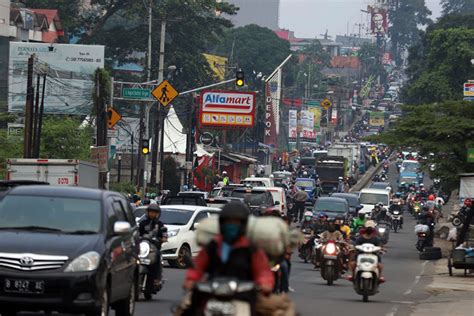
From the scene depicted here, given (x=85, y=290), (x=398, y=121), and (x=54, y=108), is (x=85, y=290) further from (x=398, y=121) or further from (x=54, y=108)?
(x=54, y=108)

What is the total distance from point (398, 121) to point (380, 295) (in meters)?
21.0

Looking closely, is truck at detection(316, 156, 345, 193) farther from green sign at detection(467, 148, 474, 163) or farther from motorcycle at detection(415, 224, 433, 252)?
green sign at detection(467, 148, 474, 163)

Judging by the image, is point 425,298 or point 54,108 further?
point 54,108

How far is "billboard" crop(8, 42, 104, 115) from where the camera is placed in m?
77.2

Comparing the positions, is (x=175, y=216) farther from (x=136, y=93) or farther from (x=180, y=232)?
(x=136, y=93)

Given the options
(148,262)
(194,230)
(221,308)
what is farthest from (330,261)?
(221,308)

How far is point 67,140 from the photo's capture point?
217 feet

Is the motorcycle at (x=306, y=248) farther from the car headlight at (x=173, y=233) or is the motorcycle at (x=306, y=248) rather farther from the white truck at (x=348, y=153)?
the white truck at (x=348, y=153)

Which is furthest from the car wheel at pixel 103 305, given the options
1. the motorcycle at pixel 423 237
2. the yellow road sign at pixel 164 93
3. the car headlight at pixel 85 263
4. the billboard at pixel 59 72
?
the billboard at pixel 59 72

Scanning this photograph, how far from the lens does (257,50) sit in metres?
169

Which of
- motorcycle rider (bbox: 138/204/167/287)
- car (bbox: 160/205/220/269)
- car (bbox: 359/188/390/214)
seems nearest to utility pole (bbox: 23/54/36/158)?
car (bbox: 160/205/220/269)

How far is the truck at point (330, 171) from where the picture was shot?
9362 cm

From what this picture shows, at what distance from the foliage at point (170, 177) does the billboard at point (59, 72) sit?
5682 millimetres

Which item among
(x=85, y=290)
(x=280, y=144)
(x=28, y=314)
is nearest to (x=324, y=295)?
(x=28, y=314)
